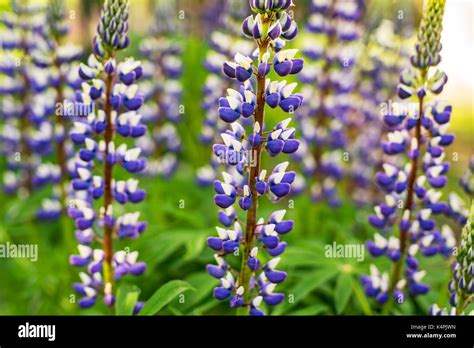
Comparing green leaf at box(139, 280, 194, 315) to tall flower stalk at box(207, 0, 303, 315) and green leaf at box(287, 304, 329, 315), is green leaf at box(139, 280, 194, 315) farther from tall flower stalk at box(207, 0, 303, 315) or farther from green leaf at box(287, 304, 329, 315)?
green leaf at box(287, 304, 329, 315)

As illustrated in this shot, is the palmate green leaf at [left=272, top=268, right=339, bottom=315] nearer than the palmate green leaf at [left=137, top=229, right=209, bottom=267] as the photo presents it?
Yes

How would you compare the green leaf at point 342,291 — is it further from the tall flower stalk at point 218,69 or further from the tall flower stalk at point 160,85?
the tall flower stalk at point 160,85

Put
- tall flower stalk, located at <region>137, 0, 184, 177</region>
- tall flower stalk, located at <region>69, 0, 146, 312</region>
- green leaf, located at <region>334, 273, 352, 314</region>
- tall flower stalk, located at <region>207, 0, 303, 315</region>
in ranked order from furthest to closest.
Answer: tall flower stalk, located at <region>137, 0, 184, 177</region>
green leaf, located at <region>334, 273, 352, 314</region>
tall flower stalk, located at <region>69, 0, 146, 312</region>
tall flower stalk, located at <region>207, 0, 303, 315</region>

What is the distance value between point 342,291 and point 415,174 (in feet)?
2.81

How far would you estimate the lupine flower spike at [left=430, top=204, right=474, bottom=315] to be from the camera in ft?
11.7

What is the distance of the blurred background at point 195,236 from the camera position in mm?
4441

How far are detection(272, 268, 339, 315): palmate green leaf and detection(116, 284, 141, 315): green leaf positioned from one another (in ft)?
2.79

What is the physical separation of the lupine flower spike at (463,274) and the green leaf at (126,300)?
171cm

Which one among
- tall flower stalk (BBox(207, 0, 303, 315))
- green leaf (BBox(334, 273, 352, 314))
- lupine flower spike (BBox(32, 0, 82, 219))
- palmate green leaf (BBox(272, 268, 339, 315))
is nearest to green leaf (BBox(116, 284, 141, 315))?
tall flower stalk (BBox(207, 0, 303, 315))

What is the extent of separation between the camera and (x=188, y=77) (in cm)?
777

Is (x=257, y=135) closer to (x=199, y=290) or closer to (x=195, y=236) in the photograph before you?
(x=199, y=290)
